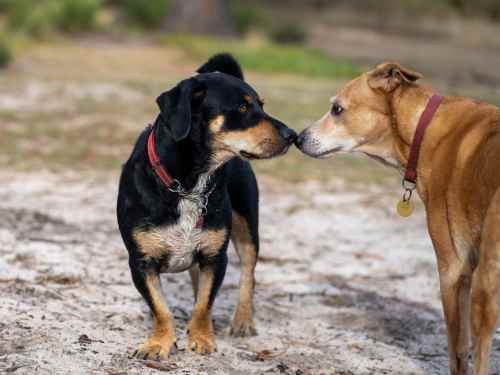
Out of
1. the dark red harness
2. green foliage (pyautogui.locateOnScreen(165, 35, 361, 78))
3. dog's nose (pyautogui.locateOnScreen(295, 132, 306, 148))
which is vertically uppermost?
dog's nose (pyautogui.locateOnScreen(295, 132, 306, 148))

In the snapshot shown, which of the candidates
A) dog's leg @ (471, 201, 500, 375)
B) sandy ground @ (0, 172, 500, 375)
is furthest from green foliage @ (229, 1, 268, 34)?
dog's leg @ (471, 201, 500, 375)

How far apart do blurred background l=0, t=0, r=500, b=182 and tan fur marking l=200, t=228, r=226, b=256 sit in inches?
235

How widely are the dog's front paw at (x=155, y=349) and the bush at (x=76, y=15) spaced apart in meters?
18.8

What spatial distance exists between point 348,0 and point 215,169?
30.2 m

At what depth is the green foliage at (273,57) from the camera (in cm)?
2000

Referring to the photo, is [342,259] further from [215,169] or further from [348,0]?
[348,0]

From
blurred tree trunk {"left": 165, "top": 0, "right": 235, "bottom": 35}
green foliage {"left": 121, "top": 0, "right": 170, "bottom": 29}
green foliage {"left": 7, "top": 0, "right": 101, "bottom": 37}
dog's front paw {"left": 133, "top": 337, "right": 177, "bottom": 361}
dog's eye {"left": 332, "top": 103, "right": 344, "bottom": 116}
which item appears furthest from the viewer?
green foliage {"left": 121, "top": 0, "right": 170, "bottom": 29}

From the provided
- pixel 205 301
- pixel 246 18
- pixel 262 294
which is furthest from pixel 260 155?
pixel 246 18

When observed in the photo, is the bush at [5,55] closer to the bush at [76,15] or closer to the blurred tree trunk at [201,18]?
the bush at [76,15]

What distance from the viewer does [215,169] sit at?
5324mm

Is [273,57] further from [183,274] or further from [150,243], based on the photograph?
[150,243]

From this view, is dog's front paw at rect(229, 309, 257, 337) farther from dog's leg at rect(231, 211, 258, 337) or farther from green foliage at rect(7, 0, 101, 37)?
green foliage at rect(7, 0, 101, 37)

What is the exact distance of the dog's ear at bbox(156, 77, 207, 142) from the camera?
198 inches

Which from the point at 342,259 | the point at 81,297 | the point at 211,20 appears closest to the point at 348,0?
the point at 211,20
